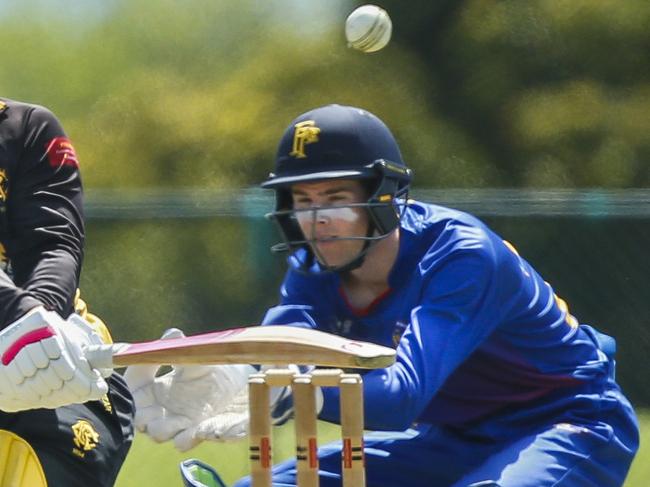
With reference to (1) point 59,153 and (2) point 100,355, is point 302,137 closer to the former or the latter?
(1) point 59,153

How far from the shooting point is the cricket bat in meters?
3.00

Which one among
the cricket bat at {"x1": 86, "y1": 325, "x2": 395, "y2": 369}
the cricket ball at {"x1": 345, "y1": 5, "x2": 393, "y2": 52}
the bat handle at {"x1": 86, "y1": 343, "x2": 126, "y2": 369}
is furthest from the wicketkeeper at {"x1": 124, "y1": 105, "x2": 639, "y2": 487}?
the cricket ball at {"x1": 345, "y1": 5, "x2": 393, "y2": 52}

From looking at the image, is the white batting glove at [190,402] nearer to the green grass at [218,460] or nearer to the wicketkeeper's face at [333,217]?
the wicketkeeper's face at [333,217]

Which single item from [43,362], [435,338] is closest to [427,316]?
[435,338]

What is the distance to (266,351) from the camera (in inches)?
120

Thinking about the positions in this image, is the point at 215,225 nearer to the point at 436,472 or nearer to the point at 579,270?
the point at 579,270

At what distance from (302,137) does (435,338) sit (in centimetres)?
63

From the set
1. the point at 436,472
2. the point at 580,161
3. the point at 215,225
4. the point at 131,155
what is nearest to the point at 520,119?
the point at 580,161

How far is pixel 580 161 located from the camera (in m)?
15.6

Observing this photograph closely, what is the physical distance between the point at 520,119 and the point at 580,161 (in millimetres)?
868

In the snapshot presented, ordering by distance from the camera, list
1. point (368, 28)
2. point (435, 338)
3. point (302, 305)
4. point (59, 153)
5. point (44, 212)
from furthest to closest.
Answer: point (368, 28) < point (302, 305) < point (59, 153) < point (44, 212) < point (435, 338)

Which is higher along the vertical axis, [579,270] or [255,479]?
[255,479]

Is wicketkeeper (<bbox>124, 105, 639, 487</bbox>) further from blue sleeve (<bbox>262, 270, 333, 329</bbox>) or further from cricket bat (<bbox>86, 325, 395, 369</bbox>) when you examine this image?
cricket bat (<bbox>86, 325, 395, 369</bbox>)

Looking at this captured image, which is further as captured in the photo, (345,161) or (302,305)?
(302,305)
